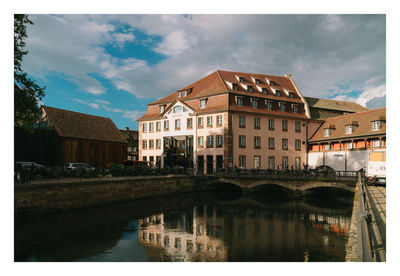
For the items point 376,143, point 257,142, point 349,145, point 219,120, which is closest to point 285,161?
point 257,142

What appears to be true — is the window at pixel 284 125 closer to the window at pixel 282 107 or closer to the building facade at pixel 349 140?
the window at pixel 282 107

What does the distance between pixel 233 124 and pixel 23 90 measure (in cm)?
2771

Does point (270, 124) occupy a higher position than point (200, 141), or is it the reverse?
point (270, 124)

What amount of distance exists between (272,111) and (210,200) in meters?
19.5

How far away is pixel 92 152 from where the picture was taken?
43.2m

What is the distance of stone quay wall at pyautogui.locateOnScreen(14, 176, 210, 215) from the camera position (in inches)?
789

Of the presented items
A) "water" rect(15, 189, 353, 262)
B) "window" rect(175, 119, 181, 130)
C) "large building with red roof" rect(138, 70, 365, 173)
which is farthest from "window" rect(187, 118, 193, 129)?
"water" rect(15, 189, 353, 262)

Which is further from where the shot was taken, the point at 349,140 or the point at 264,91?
the point at 264,91

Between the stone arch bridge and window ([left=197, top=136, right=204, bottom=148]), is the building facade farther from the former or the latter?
window ([left=197, top=136, right=204, bottom=148])

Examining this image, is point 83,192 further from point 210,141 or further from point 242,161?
point 242,161

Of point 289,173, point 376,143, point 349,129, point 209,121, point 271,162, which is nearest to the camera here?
point 289,173

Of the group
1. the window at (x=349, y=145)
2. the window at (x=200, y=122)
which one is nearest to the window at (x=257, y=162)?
the window at (x=200, y=122)

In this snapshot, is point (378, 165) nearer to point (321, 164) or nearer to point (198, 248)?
point (321, 164)

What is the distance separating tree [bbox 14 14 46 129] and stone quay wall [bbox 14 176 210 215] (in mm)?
4531
